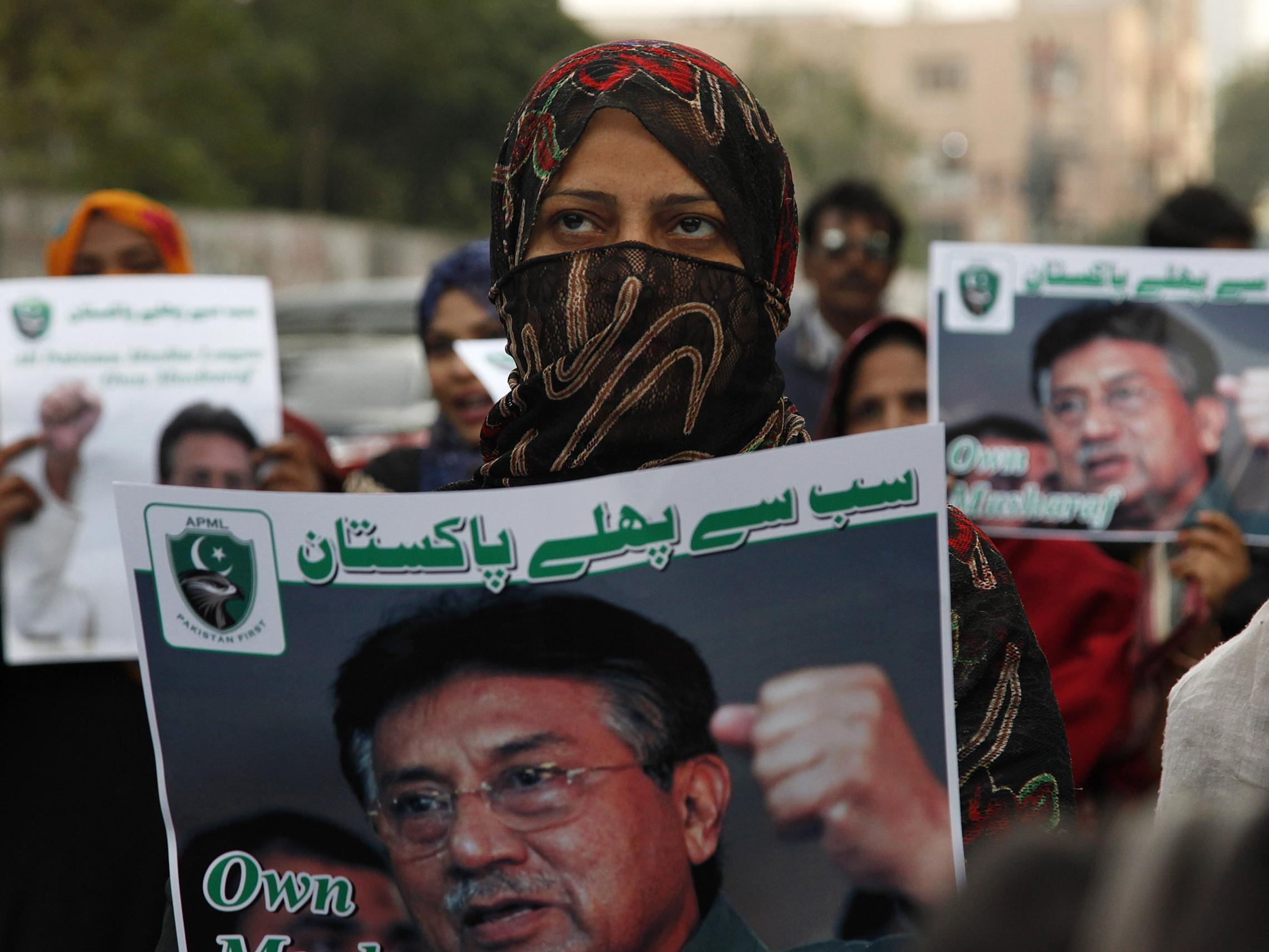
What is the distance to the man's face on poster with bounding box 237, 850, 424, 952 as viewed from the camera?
1152 mm

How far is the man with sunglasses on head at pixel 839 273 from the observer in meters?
4.10

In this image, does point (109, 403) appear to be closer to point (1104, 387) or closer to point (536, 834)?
point (1104, 387)

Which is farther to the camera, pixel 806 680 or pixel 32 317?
pixel 32 317

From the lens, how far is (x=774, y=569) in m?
1.17

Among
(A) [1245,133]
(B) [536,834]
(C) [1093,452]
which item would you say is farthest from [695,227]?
(A) [1245,133]

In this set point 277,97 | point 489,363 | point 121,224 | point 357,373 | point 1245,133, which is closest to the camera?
point 489,363

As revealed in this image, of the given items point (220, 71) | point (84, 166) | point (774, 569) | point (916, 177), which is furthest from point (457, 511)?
point (916, 177)

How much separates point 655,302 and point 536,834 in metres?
0.56

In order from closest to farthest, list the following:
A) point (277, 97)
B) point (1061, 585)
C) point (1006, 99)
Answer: point (1061, 585) < point (277, 97) < point (1006, 99)

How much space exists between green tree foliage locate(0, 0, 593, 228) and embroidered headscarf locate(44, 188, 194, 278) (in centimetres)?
1293

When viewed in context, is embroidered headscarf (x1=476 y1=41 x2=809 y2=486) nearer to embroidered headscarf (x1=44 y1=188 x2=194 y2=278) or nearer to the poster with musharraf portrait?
the poster with musharraf portrait

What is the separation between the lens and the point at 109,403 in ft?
10.2

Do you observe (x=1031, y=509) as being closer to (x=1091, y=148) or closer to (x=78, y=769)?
(x=78, y=769)

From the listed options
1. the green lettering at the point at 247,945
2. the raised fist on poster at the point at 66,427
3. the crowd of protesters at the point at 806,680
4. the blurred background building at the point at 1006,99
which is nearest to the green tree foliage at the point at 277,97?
the raised fist on poster at the point at 66,427
